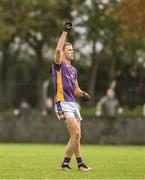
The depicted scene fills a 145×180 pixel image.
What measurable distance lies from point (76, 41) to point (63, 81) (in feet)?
121

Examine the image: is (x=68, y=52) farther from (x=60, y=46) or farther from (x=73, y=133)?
(x=73, y=133)

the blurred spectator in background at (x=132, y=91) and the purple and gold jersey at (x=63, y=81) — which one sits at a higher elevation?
the blurred spectator in background at (x=132, y=91)

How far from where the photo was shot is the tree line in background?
119 ft

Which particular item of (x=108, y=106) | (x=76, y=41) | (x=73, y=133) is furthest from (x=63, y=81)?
(x=76, y=41)

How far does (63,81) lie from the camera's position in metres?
12.9

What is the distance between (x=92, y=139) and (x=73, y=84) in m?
13.6

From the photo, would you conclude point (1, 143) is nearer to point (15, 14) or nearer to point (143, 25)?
point (143, 25)

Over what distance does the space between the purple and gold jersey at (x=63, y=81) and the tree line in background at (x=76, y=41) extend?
830 inches

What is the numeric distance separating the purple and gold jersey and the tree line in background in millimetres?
21070

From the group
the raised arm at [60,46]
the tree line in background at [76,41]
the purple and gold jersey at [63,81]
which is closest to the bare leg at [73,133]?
the purple and gold jersey at [63,81]

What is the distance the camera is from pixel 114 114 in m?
27.8

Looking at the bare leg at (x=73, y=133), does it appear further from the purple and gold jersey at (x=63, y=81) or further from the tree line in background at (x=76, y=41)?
the tree line in background at (x=76, y=41)

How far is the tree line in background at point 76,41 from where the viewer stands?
36.3 meters

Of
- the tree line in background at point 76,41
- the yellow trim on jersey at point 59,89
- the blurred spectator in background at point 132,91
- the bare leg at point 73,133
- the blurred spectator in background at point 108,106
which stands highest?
the tree line in background at point 76,41
